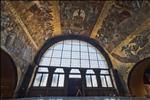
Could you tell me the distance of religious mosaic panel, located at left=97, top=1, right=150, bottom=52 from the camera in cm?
755

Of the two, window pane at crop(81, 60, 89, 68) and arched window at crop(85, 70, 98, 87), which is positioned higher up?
window pane at crop(81, 60, 89, 68)

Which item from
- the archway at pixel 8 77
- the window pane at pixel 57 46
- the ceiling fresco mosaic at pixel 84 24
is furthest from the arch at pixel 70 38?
the archway at pixel 8 77

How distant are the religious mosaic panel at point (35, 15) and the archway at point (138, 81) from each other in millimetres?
7279

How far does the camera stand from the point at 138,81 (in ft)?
37.6

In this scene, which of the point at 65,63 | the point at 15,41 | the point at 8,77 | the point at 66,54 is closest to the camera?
the point at 15,41

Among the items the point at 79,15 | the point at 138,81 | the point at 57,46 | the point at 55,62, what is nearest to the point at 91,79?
the point at 55,62

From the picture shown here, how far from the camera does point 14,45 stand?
843cm

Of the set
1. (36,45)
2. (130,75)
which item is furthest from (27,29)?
(130,75)

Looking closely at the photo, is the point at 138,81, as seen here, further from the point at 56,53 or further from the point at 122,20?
the point at 56,53

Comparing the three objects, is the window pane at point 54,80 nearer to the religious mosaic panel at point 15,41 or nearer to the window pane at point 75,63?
the window pane at point 75,63

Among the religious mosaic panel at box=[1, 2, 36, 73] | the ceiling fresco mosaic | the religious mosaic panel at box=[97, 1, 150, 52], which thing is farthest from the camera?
the religious mosaic panel at box=[97, 1, 150, 52]

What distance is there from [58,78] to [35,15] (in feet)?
17.2

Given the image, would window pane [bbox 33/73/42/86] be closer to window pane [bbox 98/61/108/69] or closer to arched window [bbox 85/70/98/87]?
arched window [bbox 85/70/98/87]

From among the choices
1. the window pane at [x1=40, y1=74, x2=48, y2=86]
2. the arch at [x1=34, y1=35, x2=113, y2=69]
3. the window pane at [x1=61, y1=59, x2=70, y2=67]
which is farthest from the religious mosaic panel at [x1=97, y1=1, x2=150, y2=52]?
the window pane at [x1=40, y1=74, x2=48, y2=86]
